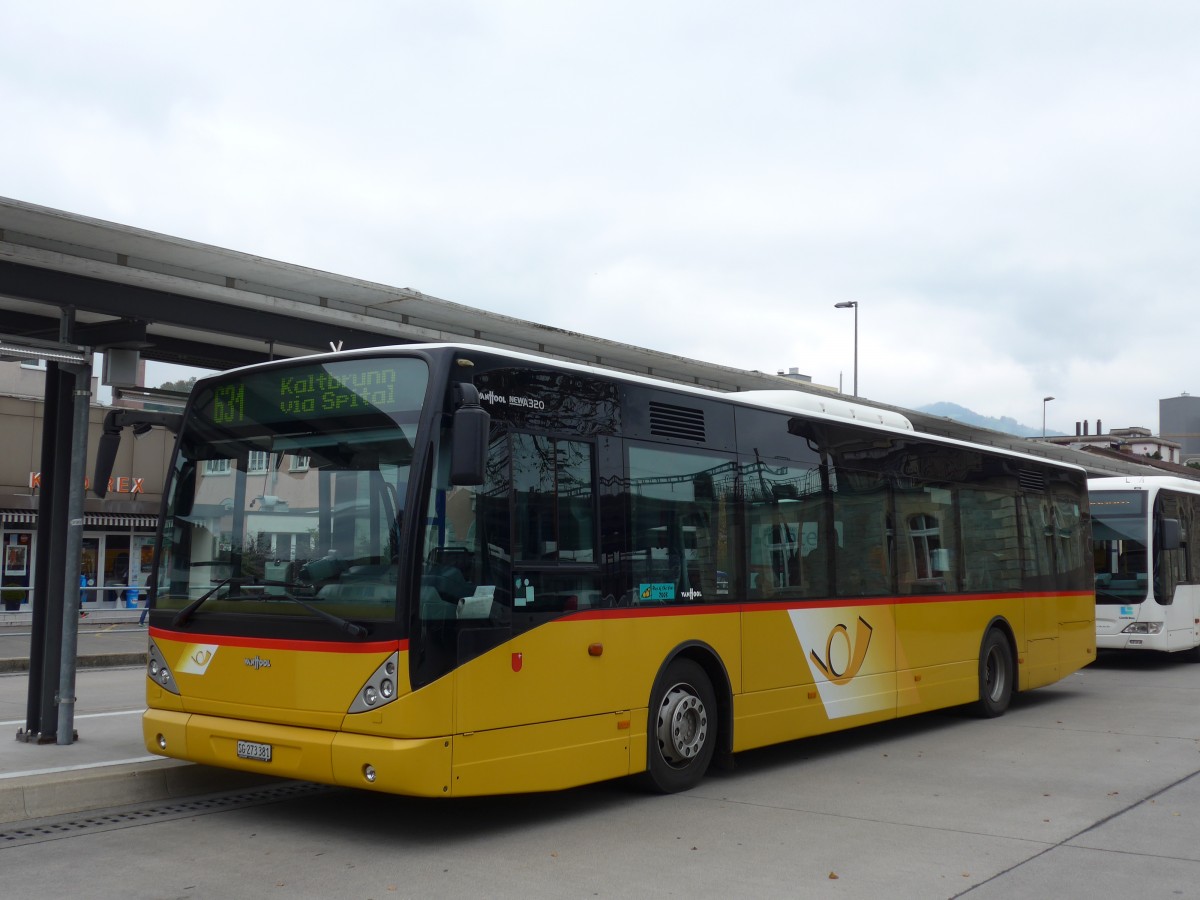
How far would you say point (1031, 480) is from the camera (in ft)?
49.9

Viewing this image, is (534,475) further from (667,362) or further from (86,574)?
(86,574)

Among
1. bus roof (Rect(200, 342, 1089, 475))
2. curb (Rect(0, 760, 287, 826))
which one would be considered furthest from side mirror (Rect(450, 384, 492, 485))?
curb (Rect(0, 760, 287, 826))

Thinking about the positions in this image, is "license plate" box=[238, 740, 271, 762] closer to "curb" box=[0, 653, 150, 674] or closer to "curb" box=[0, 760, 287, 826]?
"curb" box=[0, 760, 287, 826]

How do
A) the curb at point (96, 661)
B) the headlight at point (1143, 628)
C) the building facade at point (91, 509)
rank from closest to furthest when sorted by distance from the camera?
the curb at point (96, 661) → the headlight at point (1143, 628) → the building facade at point (91, 509)

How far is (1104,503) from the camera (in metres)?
20.7

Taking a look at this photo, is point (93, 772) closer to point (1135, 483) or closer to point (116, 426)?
point (116, 426)

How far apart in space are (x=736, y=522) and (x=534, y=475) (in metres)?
2.39

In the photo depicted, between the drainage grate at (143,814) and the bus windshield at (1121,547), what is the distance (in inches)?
589

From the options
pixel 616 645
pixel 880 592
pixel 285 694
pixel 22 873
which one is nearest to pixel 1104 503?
pixel 880 592

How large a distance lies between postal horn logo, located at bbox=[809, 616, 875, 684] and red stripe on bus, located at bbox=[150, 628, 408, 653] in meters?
4.59

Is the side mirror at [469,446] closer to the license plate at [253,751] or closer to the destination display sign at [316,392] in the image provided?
the destination display sign at [316,392]

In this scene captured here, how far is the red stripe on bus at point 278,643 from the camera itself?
7109mm

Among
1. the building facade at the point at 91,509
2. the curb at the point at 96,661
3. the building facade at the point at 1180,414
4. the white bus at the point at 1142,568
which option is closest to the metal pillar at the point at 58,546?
the curb at the point at 96,661

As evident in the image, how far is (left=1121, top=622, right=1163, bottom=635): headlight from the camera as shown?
1989cm
